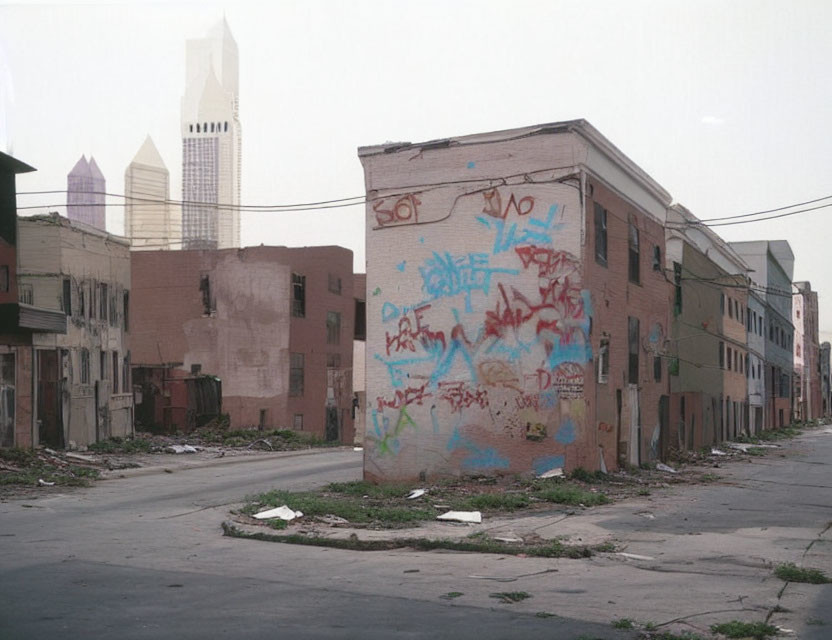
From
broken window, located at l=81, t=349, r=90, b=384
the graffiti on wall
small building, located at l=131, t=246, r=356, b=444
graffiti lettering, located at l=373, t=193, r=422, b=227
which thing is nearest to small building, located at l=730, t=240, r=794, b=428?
small building, located at l=131, t=246, r=356, b=444

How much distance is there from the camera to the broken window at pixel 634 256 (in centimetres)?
2580

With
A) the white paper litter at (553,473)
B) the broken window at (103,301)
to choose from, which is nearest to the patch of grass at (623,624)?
the white paper litter at (553,473)

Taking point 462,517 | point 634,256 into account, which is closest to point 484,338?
point 634,256

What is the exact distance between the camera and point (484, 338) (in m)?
21.3

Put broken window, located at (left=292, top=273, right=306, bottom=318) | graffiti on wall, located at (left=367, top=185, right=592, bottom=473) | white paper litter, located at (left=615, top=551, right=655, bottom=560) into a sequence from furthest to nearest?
broken window, located at (left=292, top=273, right=306, bottom=318)
graffiti on wall, located at (left=367, top=185, right=592, bottom=473)
white paper litter, located at (left=615, top=551, right=655, bottom=560)

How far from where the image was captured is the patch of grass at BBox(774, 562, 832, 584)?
9781 mm

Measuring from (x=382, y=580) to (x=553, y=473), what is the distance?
447 inches

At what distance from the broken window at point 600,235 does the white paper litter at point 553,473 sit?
4.85 metres

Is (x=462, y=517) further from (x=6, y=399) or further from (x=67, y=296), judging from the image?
(x=67, y=296)

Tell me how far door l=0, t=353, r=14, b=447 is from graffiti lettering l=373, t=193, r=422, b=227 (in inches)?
480

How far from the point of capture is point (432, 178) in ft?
71.8

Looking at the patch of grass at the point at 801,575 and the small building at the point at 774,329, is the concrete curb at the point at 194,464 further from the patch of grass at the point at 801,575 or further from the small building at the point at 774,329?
the small building at the point at 774,329

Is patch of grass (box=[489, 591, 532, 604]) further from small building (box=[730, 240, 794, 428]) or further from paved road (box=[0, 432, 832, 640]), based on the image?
small building (box=[730, 240, 794, 428])

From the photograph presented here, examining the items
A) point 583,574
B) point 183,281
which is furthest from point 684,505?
point 183,281
